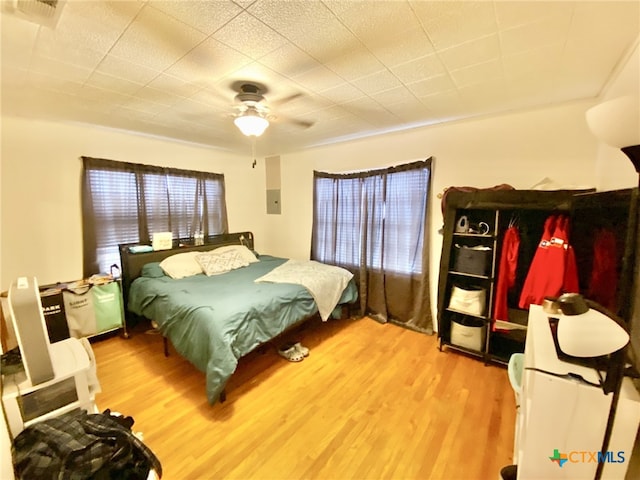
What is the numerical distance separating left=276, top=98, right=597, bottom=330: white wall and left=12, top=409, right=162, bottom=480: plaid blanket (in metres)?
2.98

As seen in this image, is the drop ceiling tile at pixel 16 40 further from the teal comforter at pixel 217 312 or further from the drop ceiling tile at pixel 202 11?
the teal comforter at pixel 217 312

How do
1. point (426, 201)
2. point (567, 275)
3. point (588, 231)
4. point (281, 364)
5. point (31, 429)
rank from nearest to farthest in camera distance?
point (31, 429)
point (588, 231)
point (567, 275)
point (281, 364)
point (426, 201)

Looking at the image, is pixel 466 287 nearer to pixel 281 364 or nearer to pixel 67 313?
pixel 281 364

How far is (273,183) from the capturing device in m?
4.73

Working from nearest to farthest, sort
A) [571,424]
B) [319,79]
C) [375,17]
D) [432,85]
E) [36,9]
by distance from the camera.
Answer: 1. [571,424]
2. [36,9]
3. [375,17]
4. [319,79]
5. [432,85]

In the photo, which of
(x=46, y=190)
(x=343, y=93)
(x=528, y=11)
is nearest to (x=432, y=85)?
(x=343, y=93)

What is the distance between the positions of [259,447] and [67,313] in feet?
8.19

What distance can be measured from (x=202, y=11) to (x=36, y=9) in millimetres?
726

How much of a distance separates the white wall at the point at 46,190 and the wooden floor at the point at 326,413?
1084mm

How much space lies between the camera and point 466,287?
2.72 meters

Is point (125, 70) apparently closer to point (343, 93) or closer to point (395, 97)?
point (343, 93)

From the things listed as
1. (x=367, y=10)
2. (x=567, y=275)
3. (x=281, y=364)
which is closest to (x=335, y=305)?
(x=281, y=364)

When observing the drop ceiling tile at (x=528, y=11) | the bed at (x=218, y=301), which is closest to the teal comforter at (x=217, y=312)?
the bed at (x=218, y=301)

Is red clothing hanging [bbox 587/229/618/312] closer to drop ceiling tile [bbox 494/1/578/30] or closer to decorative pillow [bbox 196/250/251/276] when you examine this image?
drop ceiling tile [bbox 494/1/578/30]
